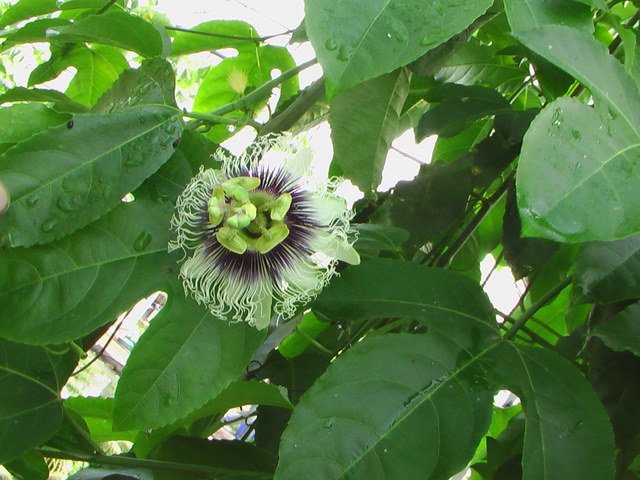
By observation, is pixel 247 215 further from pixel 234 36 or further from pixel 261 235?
pixel 234 36

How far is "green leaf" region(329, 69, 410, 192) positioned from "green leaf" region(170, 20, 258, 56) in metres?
0.29

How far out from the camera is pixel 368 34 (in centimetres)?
48

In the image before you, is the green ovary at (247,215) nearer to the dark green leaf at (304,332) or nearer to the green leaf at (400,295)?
the green leaf at (400,295)

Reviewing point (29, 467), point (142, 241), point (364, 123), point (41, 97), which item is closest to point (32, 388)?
point (29, 467)

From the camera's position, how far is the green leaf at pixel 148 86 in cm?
68

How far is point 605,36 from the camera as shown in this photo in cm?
101

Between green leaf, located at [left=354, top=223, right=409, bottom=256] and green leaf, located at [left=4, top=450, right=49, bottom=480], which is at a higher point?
green leaf, located at [left=354, top=223, right=409, bottom=256]

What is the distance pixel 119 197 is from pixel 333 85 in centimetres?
25

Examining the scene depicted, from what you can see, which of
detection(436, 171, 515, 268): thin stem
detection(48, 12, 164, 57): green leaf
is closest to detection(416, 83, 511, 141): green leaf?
detection(436, 171, 515, 268): thin stem

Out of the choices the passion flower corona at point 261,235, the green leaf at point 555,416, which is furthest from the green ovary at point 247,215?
the green leaf at point 555,416

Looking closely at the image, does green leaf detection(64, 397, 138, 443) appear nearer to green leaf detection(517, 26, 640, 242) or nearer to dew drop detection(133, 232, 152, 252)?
dew drop detection(133, 232, 152, 252)

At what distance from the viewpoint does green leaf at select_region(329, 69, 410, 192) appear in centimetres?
82

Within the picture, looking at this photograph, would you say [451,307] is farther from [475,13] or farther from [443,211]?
[475,13]

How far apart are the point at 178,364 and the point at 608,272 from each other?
0.42 metres
